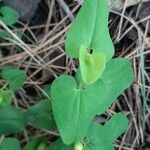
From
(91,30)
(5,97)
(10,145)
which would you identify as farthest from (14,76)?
(91,30)

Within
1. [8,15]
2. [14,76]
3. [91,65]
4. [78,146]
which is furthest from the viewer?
[8,15]

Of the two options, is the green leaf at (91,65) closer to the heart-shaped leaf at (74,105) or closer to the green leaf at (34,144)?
the heart-shaped leaf at (74,105)

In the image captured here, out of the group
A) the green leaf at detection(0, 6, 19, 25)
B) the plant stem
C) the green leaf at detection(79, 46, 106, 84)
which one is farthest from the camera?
the green leaf at detection(0, 6, 19, 25)

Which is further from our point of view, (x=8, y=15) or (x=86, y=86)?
(x=8, y=15)

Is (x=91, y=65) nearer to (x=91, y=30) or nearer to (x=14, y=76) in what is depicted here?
(x=91, y=30)

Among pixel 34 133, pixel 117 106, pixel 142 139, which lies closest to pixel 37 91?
pixel 34 133

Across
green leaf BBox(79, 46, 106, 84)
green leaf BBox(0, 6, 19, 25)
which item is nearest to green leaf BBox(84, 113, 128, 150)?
green leaf BBox(79, 46, 106, 84)

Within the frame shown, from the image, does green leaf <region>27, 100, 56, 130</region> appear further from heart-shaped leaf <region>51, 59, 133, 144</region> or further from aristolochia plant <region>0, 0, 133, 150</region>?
heart-shaped leaf <region>51, 59, 133, 144</region>

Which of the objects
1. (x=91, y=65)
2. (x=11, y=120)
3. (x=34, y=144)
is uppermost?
(x=91, y=65)
